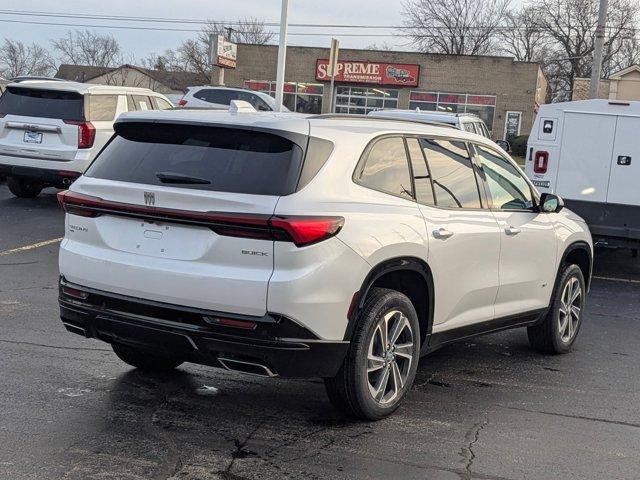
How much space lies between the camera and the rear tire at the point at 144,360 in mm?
5469

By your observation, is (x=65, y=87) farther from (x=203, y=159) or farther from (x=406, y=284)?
(x=406, y=284)

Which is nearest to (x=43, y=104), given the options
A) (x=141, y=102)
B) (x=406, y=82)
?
(x=141, y=102)

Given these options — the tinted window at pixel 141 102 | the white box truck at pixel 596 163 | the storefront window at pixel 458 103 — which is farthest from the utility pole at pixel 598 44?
the storefront window at pixel 458 103

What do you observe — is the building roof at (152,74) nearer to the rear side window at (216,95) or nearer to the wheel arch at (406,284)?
the rear side window at (216,95)

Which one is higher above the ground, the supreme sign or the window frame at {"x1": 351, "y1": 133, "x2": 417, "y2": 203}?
the supreme sign

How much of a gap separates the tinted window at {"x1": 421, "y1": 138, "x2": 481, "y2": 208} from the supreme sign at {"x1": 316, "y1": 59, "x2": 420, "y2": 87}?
41.8m

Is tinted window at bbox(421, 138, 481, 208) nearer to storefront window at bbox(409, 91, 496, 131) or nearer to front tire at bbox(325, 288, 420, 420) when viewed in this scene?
front tire at bbox(325, 288, 420, 420)

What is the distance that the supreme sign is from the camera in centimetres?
4653

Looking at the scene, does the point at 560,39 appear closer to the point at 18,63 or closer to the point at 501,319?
the point at 18,63

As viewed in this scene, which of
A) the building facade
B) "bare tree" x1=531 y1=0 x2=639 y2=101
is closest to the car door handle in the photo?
the building facade

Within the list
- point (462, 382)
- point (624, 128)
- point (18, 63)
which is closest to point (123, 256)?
point (462, 382)

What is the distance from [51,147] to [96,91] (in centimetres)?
120

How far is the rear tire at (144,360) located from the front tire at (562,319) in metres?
2.89

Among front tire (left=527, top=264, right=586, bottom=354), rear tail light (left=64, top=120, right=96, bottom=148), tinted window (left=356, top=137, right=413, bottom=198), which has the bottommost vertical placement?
front tire (left=527, top=264, right=586, bottom=354)
